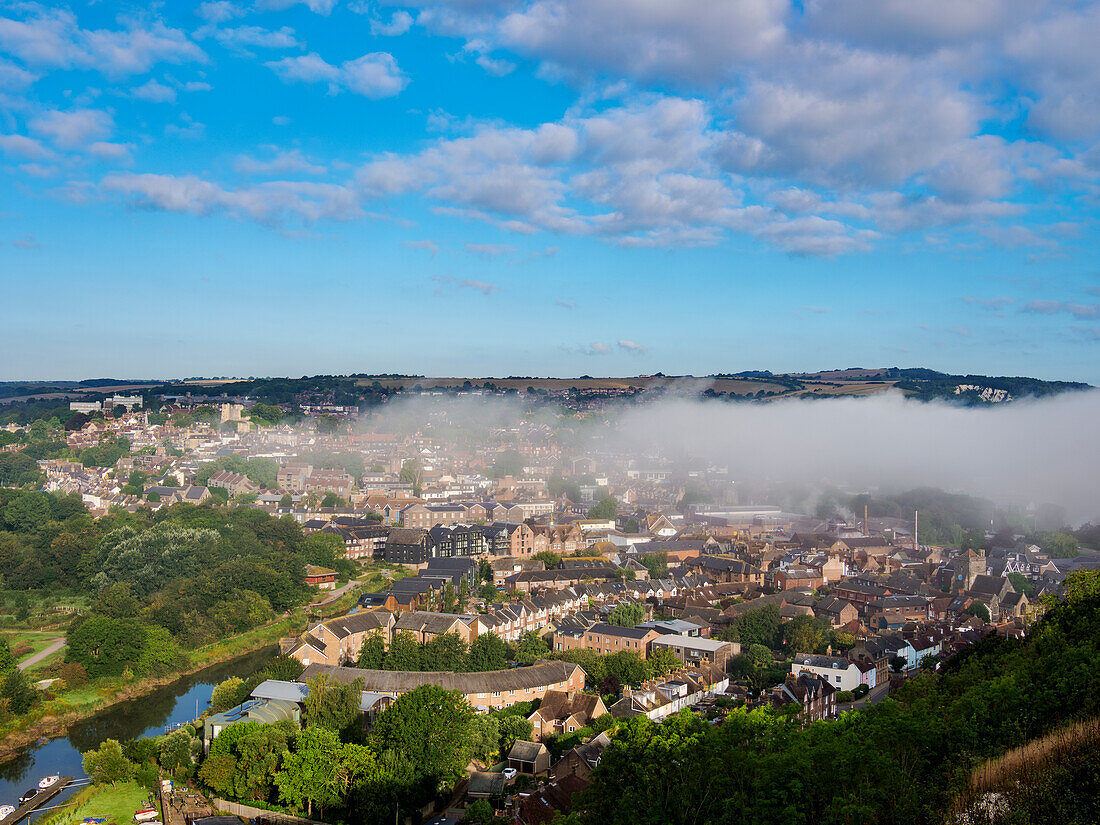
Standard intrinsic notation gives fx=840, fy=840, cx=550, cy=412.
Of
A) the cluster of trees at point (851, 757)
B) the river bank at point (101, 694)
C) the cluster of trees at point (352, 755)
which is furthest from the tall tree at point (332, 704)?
the river bank at point (101, 694)

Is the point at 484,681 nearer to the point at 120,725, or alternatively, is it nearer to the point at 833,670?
the point at 833,670

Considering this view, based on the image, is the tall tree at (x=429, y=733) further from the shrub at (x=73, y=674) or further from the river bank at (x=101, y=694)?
the shrub at (x=73, y=674)

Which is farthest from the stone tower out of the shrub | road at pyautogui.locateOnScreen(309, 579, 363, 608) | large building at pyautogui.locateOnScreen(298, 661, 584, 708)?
the shrub

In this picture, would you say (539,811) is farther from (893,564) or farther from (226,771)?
(893,564)

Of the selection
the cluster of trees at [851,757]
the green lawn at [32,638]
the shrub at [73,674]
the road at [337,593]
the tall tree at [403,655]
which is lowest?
the road at [337,593]

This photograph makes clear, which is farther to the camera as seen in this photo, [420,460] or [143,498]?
[420,460]

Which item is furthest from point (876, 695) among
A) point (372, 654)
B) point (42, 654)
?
point (42, 654)

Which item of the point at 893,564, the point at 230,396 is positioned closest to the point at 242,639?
the point at 893,564
